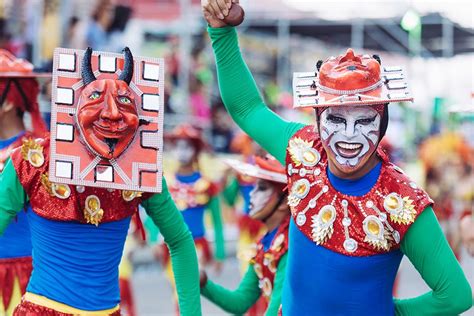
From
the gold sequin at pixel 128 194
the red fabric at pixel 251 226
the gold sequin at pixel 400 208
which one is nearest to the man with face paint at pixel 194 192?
the red fabric at pixel 251 226

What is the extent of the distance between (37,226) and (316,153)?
50.1 inches

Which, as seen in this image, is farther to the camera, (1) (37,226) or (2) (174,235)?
(2) (174,235)

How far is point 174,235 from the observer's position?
4.86 m

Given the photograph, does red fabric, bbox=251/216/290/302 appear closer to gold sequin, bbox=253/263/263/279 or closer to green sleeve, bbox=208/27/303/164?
gold sequin, bbox=253/263/263/279

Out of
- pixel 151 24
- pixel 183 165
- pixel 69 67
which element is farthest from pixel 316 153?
pixel 151 24

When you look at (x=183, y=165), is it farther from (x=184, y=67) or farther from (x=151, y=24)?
(x=151, y=24)

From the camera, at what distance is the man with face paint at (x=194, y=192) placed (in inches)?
408

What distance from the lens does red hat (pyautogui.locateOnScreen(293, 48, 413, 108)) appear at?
415cm

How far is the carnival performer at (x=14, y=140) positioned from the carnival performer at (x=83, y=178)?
3.80 feet

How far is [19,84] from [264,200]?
155 cm

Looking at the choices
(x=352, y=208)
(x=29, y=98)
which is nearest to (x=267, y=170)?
Answer: (x=29, y=98)

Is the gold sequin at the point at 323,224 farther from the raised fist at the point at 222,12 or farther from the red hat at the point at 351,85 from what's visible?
the raised fist at the point at 222,12

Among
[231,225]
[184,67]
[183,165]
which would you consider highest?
[184,67]

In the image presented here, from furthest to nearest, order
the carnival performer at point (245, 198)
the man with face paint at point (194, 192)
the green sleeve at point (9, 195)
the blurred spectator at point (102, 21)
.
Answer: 1. the blurred spectator at point (102, 21)
2. the carnival performer at point (245, 198)
3. the man with face paint at point (194, 192)
4. the green sleeve at point (9, 195)
